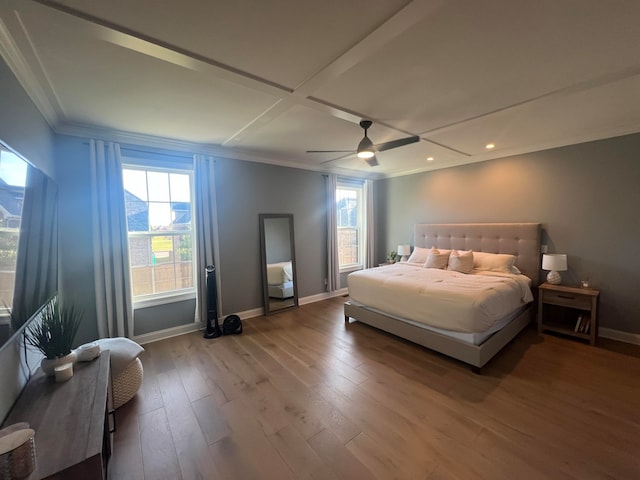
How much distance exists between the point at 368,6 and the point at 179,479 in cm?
280

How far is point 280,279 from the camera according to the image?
449 cm

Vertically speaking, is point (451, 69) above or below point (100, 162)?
above

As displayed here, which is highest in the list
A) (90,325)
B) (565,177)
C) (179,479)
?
(565,177)

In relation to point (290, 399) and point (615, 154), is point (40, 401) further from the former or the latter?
point (615, 154)

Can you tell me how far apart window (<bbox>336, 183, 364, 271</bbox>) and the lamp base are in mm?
3164

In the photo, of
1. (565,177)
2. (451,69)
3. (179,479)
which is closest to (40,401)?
(179,479)

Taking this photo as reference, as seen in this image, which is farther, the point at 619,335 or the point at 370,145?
the point at 619,335

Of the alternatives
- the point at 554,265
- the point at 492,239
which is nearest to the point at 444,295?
the point at 554,265

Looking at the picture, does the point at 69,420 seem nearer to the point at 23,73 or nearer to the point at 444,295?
the point at 23,73

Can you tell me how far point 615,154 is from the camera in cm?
316

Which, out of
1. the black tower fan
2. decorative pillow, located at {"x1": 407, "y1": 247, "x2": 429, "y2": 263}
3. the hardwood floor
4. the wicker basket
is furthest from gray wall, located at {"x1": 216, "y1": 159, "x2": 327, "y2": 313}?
the wicker basket

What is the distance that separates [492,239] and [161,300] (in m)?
4.95

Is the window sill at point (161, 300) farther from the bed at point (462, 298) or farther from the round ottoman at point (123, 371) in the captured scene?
the bed at point (462, 298)

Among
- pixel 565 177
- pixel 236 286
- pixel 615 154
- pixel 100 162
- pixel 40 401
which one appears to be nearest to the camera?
pixel 40 401
